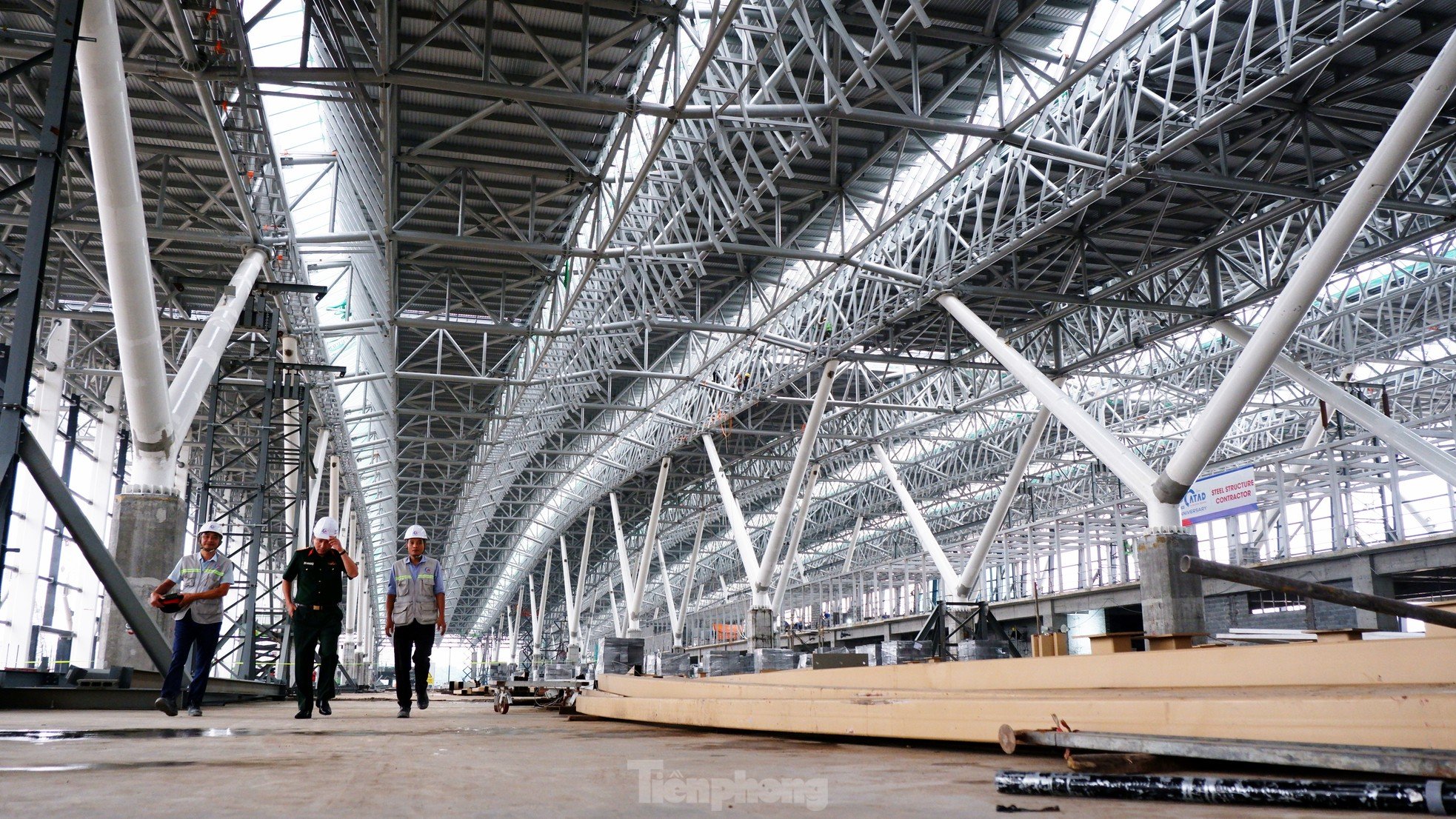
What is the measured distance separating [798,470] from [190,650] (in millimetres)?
18396

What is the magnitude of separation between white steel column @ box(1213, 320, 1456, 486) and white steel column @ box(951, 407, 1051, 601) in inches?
204

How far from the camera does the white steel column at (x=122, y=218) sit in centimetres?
940

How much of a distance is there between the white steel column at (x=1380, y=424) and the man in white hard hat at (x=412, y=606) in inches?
598

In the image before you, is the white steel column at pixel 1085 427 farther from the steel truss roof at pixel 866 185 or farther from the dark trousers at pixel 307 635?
the dark trousers at pixel 307 635

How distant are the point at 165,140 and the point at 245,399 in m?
15.3

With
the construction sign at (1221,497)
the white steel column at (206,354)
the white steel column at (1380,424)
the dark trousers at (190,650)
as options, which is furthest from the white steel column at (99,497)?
the construction sign at (1221,497)

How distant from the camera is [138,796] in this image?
3.52 metres

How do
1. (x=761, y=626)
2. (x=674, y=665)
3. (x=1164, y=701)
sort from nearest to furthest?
(x=1164, y=701) → (x=674, y=665) → (x=761, y=626)

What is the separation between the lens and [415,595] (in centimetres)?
1062

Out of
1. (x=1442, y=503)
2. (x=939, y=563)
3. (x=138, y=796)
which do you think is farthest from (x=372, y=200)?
(x=1442, y=503)

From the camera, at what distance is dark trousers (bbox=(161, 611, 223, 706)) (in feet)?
32.8

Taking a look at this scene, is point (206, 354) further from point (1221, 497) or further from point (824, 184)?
point (1221, 497)

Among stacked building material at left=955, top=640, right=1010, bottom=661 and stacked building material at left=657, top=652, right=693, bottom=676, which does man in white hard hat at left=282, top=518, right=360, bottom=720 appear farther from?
stacked building material at left=955, top=640, right=1010, bottom=661

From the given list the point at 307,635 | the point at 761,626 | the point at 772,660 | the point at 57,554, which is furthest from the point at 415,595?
the point at 57,554
